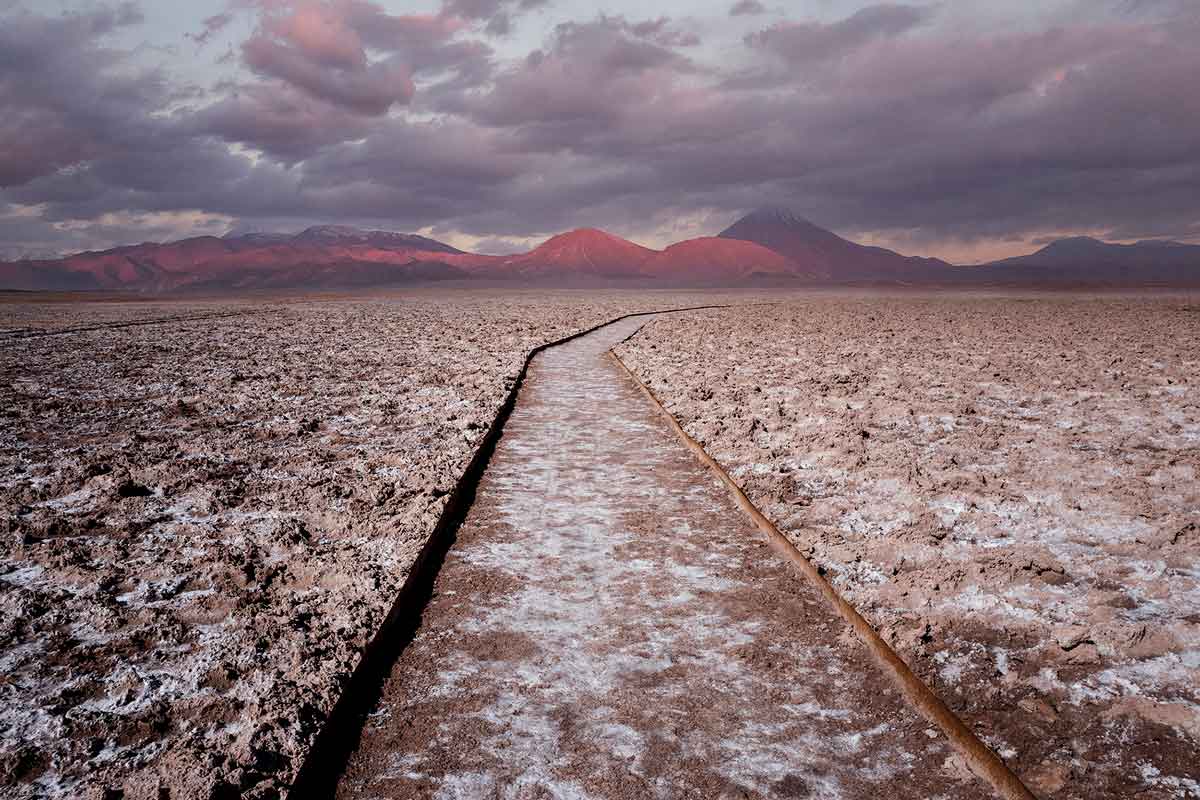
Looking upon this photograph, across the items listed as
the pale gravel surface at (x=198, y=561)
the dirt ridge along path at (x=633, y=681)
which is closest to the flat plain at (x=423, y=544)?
the pale gravel surface at (x=198, y=561)

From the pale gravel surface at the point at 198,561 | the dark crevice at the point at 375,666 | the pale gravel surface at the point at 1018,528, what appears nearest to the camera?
the dark crevice at the point at 375,666

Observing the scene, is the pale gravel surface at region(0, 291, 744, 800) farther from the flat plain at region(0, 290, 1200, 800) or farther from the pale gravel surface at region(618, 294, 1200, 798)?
the pale gravel surface at region(618, 294, 1200, 798)

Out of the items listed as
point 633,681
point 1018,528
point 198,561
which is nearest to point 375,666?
point 633,681

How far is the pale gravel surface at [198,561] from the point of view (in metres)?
2.84

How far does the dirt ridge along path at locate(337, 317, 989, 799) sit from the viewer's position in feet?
8.79

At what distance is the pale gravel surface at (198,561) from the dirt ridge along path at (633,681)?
1.39 ft

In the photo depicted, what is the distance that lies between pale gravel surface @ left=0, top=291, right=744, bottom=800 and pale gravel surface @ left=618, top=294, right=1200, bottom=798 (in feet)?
8.85

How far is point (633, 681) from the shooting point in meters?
3.28

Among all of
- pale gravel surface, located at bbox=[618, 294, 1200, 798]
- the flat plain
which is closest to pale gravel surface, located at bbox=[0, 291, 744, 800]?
the flat plain

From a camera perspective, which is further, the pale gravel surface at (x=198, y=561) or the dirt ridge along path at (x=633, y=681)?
the pale gravel surface at (x=198, y=561)

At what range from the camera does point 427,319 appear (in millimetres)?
30922

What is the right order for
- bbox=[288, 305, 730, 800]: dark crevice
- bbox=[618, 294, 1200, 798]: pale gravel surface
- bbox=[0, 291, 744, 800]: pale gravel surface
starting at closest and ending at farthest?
bbox=[288, 305, 730, 800]: dark crevice
bbox=[0, 291, 744, 800]: pale gravel surface
bbox=[618, 294, 1200, 798]: pale gravel surface

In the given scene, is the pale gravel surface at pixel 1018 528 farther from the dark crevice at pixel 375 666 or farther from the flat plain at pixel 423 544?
the dark crevice at pixel 375 666

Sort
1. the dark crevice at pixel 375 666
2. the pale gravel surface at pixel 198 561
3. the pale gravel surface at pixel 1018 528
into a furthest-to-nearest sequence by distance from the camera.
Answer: the pale gravel surface at pixel 1018 528, the pale gravel surface at pixel 198 561, the dark crevice at pixel 375 666
